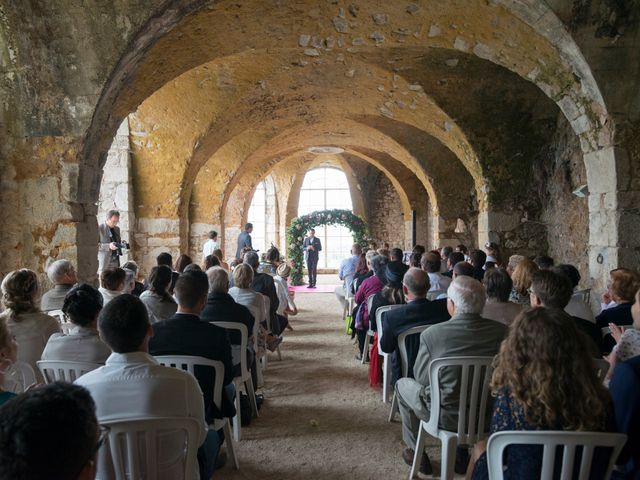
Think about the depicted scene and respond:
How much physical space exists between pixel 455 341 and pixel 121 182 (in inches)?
277

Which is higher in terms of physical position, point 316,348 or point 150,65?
point 150,65

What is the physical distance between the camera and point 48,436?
0.88 meters

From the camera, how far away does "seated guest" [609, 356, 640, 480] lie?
1550mm

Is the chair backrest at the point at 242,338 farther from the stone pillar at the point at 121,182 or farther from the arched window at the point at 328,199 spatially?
the arched window at the point at 328,199

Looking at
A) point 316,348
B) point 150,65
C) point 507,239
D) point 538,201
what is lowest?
point 316,348

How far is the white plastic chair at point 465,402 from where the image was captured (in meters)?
2.37

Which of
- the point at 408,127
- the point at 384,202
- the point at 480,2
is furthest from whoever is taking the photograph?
the point at 384,202

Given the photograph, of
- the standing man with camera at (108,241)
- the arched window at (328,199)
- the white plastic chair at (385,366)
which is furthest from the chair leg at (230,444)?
the arched window at (328,199)

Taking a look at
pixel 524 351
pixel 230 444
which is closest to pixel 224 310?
pixel 230 444

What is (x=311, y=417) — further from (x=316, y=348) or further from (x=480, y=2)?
(x=480, y=2)

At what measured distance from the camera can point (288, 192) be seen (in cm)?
1912

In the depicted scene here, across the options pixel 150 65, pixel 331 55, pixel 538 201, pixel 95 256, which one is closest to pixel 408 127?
pixel 538 201

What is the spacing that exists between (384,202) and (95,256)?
15.0 m

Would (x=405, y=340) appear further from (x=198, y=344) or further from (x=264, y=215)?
(x=264, y=215)
